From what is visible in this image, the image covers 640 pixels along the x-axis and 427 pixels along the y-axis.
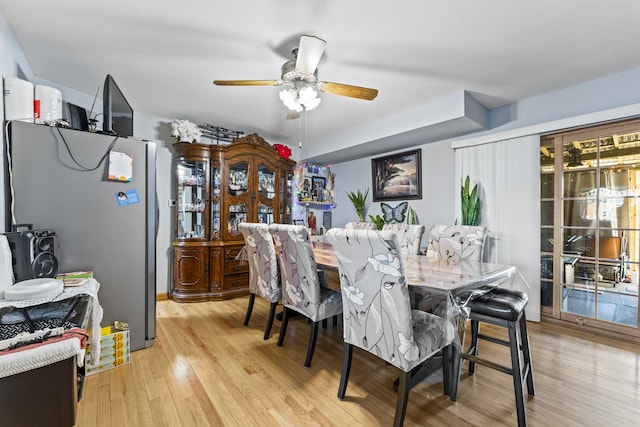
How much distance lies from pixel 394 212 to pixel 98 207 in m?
3.45

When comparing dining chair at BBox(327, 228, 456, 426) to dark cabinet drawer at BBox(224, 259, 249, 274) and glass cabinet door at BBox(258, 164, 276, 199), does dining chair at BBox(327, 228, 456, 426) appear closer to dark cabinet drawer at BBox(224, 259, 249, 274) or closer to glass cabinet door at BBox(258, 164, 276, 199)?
dark cabinet drawer at BBox(224, 259, 249, 274)

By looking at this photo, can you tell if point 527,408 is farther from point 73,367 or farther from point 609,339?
point 73,367

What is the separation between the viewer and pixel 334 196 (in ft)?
17.1

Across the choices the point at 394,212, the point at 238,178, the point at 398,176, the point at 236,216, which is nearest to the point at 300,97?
the point at 238,178

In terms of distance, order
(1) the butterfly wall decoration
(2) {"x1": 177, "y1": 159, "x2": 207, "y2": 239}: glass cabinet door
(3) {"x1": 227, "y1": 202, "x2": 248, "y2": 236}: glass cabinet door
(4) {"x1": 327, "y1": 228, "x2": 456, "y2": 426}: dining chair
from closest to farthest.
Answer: (4) {"x1": 327, "y1": 228, "x2": 456, "y2": 426}: dining chair < (2) {"x1": 177, "y1": 159, "x2": 207, "y2": 239}: glass cabinet door < (3) {"x1": 227, "y1": 202, "x2": 248, "y2": 236}: glass cabinet door < (1) the butterfly wall decoration

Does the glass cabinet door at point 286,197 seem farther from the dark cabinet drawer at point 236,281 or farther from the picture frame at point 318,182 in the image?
the dark cabinet drawer at point 236,281

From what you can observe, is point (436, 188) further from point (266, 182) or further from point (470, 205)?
point (266, 182)

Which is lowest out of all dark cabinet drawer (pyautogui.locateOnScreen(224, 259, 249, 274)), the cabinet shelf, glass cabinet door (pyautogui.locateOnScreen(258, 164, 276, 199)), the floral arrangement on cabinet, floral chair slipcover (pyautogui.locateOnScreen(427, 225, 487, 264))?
dark cabinet drawer (pyautogui.locateOnScreen(224, 259, 249, 274))

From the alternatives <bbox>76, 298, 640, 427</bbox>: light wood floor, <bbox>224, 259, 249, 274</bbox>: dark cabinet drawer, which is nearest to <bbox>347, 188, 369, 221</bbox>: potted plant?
<bbox>224, 259, 249, 274</bbox>: dark cabinet drawer

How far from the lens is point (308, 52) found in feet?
6.28

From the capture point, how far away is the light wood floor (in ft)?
5.01

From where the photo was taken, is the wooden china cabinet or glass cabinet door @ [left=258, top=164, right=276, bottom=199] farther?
glass cabinet door @ [left=258, top=164, right=276, bottom=199]

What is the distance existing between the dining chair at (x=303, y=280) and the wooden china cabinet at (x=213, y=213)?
4.84 ft

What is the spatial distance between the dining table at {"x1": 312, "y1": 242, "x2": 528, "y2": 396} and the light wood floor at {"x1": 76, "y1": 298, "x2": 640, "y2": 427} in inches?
12.3
